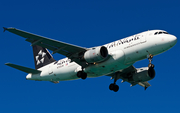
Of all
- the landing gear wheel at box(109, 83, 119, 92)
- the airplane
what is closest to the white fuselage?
the airplane

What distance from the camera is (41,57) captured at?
144 ft

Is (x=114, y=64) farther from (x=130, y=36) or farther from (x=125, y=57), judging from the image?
(x=130, y=36)

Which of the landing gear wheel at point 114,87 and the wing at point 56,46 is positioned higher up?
the wing at point 56,46

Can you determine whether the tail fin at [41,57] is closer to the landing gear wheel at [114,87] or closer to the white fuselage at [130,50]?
the white fuselage at [130,50]

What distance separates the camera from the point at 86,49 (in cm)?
3512

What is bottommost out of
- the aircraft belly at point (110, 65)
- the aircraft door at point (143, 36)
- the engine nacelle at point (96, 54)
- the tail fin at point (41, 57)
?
the aircraft belly at point (110, 65)

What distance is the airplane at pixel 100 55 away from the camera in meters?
32.3

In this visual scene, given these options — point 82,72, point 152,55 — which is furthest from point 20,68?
point 152,55

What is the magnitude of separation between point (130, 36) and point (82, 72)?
7.43m

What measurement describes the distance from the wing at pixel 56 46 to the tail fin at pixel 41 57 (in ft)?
23.1

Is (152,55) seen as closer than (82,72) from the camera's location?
Yes

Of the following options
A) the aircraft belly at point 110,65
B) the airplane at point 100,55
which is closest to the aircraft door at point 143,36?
the airplane at point 100,55

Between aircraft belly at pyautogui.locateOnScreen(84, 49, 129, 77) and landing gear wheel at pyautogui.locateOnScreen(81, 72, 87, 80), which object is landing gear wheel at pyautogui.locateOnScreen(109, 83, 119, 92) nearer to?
aircraft belly at pyautogui.locateOnScreen(84, 49, 129, 77)

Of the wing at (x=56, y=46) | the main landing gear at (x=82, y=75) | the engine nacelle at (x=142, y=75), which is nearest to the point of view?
the wing at (x=56, y=46)
